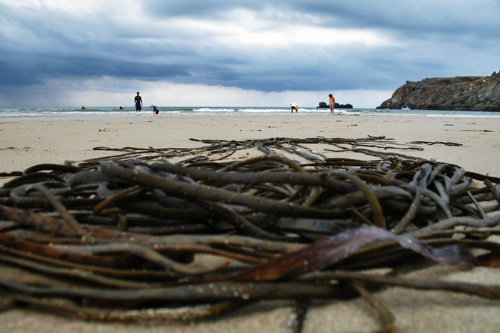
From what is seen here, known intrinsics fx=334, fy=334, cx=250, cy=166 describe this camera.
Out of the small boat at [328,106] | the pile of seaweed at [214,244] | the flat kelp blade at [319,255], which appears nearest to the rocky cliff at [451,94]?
the small boat at [328,106]

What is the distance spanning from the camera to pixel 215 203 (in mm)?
931

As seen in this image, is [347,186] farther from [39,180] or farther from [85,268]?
[39,180]

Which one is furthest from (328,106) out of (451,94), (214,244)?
(214,244)

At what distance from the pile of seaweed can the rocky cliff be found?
4541 centimetres

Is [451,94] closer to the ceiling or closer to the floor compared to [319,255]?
closer to the ceiling

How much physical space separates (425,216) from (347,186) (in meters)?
0.27

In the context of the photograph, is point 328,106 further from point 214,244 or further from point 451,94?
point 214,244

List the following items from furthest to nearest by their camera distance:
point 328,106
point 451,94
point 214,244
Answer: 1. point 328,106
2. point 451,94
3. point 214,244

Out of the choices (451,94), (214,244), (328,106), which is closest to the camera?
(214,244)

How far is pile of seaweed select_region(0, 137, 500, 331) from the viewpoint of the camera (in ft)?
2.24

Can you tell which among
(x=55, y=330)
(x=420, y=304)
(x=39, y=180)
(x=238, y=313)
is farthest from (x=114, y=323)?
(x=39, y=180)

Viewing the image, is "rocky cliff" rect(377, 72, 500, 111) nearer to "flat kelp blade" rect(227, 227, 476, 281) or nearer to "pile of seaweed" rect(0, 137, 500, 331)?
"pile of seaweed" rect(0, 137, 500, 331)

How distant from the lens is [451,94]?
47.8 m

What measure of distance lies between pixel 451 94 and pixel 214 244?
56099 mm
